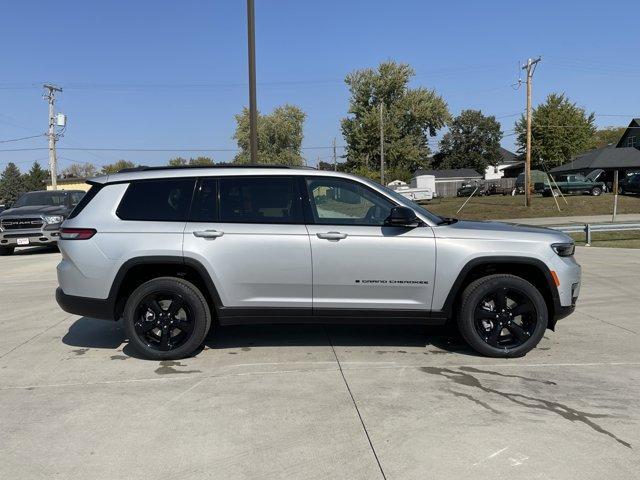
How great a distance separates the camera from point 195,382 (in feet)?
15.0

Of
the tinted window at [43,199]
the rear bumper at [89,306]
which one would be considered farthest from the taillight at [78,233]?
the tinted window at [43,199]

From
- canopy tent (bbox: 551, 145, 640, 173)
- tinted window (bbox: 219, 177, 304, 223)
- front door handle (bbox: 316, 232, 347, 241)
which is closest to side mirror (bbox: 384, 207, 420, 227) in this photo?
front door handle (bbox: 316, 232, 347, 241)

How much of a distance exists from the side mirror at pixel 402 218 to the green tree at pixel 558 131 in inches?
2309

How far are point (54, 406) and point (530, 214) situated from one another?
30.0 meters

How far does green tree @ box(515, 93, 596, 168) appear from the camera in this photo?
58438mm

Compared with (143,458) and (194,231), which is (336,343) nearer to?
(194,231)

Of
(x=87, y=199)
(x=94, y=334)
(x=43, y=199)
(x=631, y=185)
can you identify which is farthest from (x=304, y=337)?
(x=631, y=185)

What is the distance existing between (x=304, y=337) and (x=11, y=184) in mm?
133581

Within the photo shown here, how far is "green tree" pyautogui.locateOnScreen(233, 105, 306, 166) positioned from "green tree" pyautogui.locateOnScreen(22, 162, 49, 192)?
6540 cm

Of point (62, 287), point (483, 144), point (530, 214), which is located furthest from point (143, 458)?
point (483, 144)

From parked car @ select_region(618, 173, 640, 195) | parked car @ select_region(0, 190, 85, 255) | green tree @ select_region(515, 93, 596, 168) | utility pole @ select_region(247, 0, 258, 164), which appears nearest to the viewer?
utility pole @ select_region(247, 0, 258, 164)

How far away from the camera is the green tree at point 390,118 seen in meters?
66.2

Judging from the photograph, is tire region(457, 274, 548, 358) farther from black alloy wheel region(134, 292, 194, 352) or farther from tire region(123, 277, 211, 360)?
black alloy wheel region(134, 292, 194, 352)

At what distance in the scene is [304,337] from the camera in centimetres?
590
